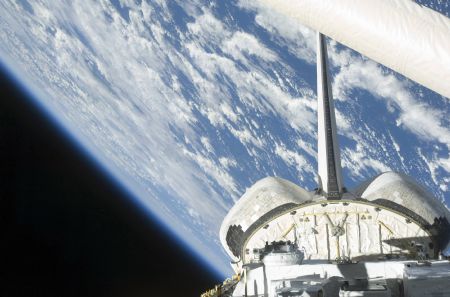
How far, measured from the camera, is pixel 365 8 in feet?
5.77

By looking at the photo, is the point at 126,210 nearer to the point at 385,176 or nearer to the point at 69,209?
the point at 69,209

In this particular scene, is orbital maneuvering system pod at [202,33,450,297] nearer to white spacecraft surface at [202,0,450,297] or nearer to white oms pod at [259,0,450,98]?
white spacecraft surface at [202,0,450,297]

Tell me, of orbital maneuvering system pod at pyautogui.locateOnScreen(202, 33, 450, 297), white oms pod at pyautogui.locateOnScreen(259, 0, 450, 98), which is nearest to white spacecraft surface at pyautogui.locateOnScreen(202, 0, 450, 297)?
orbital maneuvering system pod at pyautogui.locateOnScreen(202, 33, 450, 297)

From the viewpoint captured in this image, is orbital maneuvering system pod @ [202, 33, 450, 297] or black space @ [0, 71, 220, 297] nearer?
orbital maneuvering system pod @ [202, 33, 450, 297]

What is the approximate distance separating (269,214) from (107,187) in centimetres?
5199

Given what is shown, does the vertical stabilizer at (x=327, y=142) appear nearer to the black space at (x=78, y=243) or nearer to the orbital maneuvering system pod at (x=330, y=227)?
the orbital maneuvering system pod at (x=330, y=227)

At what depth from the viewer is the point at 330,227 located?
12.6 metres

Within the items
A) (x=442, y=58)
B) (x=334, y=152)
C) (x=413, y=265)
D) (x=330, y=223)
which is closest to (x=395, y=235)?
(x=330, y=223)

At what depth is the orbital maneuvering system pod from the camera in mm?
7777

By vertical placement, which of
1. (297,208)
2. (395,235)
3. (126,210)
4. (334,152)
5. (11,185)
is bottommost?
(11,185)

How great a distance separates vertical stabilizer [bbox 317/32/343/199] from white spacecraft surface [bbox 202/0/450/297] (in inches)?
1.5

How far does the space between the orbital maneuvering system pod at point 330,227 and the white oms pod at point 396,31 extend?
6.39m

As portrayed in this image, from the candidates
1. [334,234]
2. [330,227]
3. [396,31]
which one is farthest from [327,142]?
[396,31]

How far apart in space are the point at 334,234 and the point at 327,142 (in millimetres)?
4723
